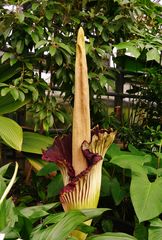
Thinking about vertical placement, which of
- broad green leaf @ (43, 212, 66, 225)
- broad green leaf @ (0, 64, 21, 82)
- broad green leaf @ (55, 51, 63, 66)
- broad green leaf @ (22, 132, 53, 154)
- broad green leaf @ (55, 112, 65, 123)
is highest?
broad green leaf @ (55, 51, 63, 66)

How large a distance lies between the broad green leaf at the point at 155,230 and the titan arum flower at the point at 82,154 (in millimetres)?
248

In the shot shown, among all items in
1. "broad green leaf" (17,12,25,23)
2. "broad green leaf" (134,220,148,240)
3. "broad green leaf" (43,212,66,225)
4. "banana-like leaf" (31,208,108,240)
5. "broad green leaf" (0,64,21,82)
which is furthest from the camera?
"broad green leaf" (0,64,21,82)

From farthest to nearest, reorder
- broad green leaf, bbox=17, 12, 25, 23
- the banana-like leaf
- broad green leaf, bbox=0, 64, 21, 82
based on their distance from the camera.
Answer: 1. broad green leaf, bbox=0, 64, 21, 82
2. broad green leaf, bbox=17, 12, 25, 23
3. the banana-like leaf

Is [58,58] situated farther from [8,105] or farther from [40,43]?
[8,105]

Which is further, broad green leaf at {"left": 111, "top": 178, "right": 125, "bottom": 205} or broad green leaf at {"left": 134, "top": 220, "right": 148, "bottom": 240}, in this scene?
broad green leaf at {"left": 111, "top": 178, "right": 125, "bottom": 205}

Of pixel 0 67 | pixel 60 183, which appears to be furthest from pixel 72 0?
pixel 60 183

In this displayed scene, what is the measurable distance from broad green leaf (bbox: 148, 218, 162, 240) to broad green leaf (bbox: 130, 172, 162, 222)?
50 mm

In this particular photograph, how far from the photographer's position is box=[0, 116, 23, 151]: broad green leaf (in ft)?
5.20

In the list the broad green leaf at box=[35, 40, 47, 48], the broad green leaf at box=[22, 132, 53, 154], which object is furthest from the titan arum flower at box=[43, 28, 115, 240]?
the broad green leaf at box=[22, 132, 53, 154]

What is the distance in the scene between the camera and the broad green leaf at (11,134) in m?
1.58

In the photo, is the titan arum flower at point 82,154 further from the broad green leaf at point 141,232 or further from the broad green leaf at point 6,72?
the broad green leaf at point 6,72

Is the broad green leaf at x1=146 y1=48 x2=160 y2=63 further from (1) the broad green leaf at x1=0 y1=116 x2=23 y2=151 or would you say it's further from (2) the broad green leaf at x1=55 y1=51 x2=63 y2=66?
(1) the broad green leaf at x1=0 y1=116 x2=23 y2=151

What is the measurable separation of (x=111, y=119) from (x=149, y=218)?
3.47 feet

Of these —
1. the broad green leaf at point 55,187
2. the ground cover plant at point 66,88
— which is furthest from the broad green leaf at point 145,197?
the broad green leaf at point 55,187
